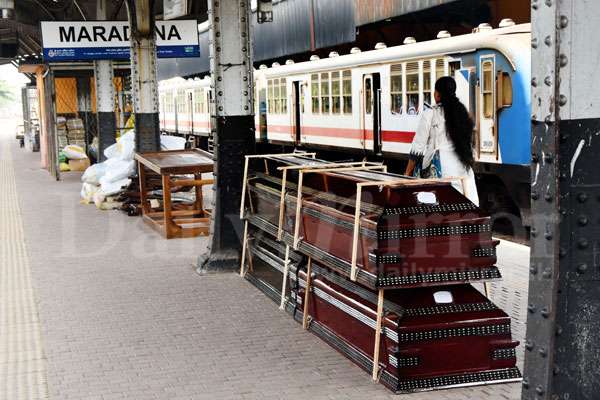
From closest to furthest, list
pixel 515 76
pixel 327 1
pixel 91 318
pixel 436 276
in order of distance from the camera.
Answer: pixel 436 276 < pixel 91 318 < pixel 515 76 < pixel 327 1

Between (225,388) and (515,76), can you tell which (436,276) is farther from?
(515,76)

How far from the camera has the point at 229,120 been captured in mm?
9789

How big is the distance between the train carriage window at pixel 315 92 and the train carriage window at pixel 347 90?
71.2 inches

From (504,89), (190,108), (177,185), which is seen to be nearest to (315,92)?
(504,89)

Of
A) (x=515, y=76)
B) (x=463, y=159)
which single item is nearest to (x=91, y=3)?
(x=515, y=76)

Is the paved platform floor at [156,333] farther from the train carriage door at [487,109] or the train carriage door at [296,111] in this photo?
the train carriage door at [296,111]

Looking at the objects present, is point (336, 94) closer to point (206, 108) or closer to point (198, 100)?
point (206, 108)

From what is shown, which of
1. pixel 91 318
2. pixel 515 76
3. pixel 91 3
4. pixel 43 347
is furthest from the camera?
pixel 91 3

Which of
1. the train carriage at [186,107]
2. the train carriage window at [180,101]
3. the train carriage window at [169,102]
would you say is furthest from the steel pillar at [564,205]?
the train carriage window at [169,102]

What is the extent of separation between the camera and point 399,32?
28.2m

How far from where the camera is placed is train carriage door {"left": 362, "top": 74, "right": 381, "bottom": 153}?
16906 mm

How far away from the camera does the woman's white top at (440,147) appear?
692 centimetres

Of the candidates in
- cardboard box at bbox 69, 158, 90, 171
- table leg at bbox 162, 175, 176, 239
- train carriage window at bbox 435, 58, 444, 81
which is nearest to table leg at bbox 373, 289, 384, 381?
table leg at bbox 162, 175, 176, 239

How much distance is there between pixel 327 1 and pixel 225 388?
2341 centimetres
